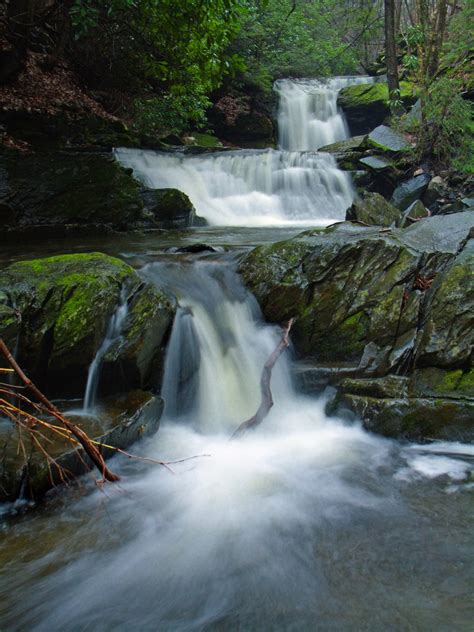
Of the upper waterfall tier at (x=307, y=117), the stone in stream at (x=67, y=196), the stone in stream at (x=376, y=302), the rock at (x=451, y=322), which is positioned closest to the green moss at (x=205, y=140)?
the upper waterfall tier at (x=307, y=117)

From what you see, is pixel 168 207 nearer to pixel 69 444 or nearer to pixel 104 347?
pixel 104 347

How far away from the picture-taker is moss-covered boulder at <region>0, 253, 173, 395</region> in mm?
4152

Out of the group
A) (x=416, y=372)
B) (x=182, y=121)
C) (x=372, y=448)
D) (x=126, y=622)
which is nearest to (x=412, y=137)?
(x=182, y=121)

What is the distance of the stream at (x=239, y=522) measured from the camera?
Answer: 2.32 metres

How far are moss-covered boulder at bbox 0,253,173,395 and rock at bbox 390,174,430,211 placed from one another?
8.21 m

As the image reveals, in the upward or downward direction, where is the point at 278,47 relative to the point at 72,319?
upward

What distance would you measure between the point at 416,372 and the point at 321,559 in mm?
2409

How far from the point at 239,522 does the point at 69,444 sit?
4.66ft

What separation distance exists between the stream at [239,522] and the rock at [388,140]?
350 inches

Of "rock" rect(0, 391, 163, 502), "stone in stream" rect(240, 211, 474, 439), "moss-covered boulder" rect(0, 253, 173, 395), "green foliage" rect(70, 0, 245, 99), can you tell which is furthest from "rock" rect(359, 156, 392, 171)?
"rock" rect(0, 391, 163, 502)

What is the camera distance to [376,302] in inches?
199

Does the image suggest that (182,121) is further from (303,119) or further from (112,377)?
(112,377)

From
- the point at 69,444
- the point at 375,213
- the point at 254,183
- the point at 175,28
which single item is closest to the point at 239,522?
the point at 69,444

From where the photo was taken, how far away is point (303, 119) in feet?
59.1
